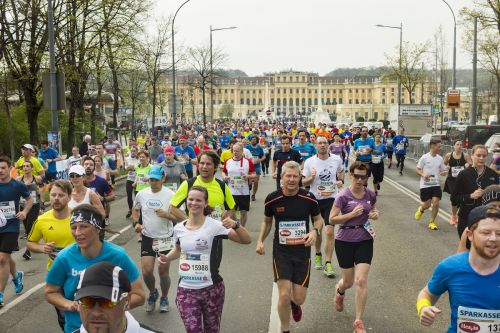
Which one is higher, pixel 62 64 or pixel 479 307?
pixel 62 64

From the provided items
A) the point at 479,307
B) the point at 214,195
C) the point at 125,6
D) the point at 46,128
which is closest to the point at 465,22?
the point at 125,6

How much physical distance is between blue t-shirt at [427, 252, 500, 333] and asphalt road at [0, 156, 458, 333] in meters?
2.55

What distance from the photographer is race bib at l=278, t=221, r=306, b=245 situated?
5.99 m

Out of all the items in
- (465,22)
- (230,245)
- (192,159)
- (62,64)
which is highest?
(465,22)

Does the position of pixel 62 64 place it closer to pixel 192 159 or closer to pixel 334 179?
pixel 192 159

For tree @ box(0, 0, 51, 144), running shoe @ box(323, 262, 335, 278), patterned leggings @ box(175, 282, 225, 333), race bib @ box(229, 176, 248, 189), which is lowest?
running shoe @ box(323, 262, 335, 278)

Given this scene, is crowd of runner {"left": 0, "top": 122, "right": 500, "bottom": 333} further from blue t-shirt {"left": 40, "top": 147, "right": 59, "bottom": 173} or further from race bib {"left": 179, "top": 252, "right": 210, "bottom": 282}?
blue t-shirt {"left": 40, "top": 147, "right": 59, "bottom": 173}

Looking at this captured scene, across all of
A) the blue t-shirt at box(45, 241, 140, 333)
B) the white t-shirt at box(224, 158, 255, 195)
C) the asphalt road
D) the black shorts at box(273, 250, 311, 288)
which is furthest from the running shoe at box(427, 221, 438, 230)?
the blue t-shirt at box(45, 241, 140, 333)

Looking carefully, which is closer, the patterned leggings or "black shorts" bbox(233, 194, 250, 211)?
the patterned leggings

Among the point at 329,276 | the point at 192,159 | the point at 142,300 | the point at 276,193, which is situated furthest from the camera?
the point at 192,159

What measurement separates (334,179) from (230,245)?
2517mm

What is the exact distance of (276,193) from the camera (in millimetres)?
6191

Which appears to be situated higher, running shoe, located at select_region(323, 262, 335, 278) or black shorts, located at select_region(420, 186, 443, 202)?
black shorts, located at select_region(420, 186, 443, 202)

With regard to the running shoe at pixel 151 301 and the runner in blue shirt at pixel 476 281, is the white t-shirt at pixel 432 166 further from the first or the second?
the runner in blue shirt at pixel 476 281
